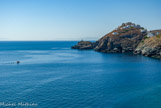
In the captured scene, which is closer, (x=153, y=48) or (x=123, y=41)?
(x=153, y=48)

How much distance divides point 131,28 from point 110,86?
14605cm

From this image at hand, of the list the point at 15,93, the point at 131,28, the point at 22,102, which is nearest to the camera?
the point at 22,102

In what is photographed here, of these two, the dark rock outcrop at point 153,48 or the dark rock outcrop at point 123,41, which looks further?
the dark rock outcrop at point 123,41

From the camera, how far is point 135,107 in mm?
38750

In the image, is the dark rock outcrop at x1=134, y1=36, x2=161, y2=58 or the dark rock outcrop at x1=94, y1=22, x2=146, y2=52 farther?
the dark rock outcrop at x1=94, y1=22, x2=146, y2=52

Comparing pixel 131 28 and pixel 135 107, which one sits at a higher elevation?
pixel 131 28

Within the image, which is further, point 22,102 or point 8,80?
point 8,80

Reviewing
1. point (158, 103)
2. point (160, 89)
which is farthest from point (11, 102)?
point (160, 89)

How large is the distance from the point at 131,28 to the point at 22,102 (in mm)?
166679

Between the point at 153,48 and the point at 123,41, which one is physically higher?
the point at 123,41

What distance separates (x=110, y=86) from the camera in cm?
5397

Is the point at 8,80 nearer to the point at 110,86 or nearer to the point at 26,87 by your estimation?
the point at 26,87

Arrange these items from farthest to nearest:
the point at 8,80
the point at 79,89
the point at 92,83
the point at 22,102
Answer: the point at 8,80, the point at 92,83, the point at 79,89, the point at 22,102

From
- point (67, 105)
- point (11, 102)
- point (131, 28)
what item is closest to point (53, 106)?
point (67, 105)
